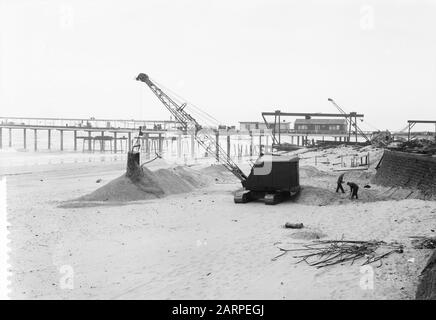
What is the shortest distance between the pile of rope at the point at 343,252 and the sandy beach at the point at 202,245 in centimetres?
28

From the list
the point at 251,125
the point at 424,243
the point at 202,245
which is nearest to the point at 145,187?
the point at 202,245

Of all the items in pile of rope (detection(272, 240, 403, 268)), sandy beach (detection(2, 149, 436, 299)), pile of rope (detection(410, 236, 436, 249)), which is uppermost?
pile of rope (detection(410, 236, 436, 249))

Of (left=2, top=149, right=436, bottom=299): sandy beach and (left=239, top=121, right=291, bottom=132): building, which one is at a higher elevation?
(left=239, top=121, right=291, bottom=132): building

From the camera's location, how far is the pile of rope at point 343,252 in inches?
453

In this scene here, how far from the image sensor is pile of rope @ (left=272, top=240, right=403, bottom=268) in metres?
11.5

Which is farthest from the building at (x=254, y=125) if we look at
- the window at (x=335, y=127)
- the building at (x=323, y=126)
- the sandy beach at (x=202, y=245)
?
the sandy beach at (x=202, y=245)

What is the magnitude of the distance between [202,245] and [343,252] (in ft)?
14.6

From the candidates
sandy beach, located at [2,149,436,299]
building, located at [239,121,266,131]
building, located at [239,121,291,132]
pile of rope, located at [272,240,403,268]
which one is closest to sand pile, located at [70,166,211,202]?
sandy beach, located at [2,149,436,299]

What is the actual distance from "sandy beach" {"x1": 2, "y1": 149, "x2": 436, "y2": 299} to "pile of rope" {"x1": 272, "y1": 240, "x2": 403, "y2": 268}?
0.93 ft

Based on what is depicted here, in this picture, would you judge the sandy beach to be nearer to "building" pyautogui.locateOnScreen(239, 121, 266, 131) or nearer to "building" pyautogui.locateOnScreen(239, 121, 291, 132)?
"building" pyautogui.locateOnScreen(239, 121, 266, 131)

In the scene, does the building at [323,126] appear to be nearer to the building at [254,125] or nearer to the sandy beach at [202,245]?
the building at [254,125]

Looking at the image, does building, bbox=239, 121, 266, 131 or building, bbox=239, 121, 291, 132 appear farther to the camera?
building, bbox=239, 121, 291, 132
